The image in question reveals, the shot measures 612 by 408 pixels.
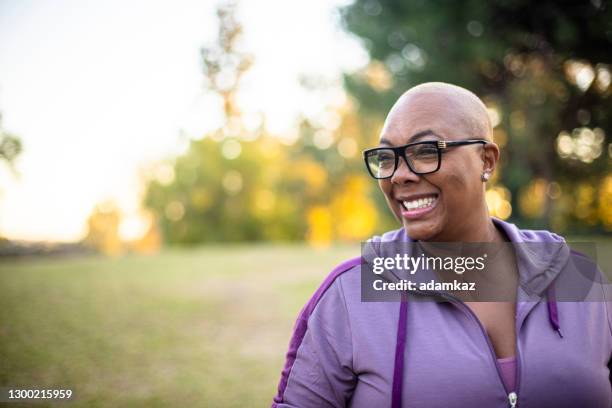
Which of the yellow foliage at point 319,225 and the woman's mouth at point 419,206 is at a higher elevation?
the woman's mouth at point 419,206

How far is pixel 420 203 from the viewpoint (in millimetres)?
1915

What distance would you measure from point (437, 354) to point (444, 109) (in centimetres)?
96

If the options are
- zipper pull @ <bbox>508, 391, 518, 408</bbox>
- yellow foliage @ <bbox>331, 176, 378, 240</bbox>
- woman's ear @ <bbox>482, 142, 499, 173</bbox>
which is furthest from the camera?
yellow foliage @ <bbox>331, 176, 378, 240</bbox>

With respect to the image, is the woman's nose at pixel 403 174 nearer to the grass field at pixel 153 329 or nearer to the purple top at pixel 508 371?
the purple top at pixel 508 371

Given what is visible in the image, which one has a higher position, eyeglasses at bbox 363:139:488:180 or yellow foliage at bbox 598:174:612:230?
eyeglasses at bbox 363:139:488:180

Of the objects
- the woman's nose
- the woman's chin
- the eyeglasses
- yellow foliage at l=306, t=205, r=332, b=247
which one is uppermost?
the eyeglasses

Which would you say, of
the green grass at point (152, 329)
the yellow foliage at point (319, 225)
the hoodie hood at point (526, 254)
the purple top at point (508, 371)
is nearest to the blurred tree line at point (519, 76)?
the green grass at point (152, 329)

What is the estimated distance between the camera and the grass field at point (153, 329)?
5.59 meters

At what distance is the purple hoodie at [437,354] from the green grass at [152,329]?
12.7ft

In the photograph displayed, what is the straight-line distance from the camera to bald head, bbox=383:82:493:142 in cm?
187

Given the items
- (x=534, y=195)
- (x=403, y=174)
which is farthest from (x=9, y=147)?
(x=534, y=195)

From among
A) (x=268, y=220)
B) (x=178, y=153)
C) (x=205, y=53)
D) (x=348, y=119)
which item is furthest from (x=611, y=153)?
(x=178, y=153)

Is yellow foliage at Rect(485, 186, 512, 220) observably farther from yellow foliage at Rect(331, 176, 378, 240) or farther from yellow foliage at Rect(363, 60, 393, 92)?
yellow foliage at Rect(331, 176, 378, 240)

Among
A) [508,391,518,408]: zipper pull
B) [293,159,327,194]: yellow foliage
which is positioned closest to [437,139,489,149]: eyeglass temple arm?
[508,391,518,408]: zipper pull
